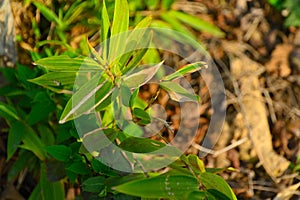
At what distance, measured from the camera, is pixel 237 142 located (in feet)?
5.20

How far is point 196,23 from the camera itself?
5.48 ft

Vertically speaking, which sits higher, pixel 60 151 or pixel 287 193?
pixel 60 151

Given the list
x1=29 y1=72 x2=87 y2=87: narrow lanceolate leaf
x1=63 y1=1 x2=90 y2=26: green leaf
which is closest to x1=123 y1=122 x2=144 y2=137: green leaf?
x1=29 y1=72 x2=87 y2=87: narrow lanceolate leaf

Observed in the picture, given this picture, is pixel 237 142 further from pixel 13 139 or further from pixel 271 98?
pixel 13 139

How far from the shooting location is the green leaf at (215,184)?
927 mm

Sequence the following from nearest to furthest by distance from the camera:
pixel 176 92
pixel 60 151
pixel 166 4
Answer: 1. pixel 176 92
2. pixel 60 151
3. pixel 166 4

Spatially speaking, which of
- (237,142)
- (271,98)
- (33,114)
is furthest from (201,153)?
(33,114)

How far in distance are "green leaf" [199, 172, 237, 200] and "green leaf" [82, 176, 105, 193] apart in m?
0.23

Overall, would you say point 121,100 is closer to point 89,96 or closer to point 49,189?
point 89,96

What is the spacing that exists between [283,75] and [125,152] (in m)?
0.90

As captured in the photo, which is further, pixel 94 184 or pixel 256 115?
pixel 256 115

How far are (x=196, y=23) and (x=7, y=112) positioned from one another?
0.71 m

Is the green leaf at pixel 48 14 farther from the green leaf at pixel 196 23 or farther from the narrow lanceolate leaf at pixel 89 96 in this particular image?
the narrow lanceolate leaf at pixel 89 96

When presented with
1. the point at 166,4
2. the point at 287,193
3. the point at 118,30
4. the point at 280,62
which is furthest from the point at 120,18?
the point at 280,62
